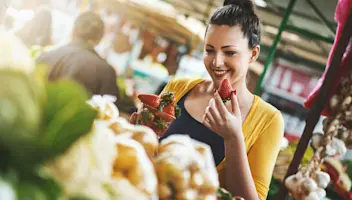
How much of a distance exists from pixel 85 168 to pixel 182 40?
29.0 feet

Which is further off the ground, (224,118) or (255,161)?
(224,118)

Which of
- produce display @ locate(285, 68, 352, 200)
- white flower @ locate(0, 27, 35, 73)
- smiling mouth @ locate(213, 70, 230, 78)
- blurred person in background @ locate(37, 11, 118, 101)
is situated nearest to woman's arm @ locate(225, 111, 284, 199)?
smiling mouth @ locate(213, 70, 230, 78)

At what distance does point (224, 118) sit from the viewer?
1076 mm

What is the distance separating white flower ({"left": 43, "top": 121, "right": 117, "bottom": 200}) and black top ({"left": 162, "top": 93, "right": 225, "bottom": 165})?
30.6 inches

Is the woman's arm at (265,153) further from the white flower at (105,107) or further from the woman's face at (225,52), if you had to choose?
the white flower at (105,107)

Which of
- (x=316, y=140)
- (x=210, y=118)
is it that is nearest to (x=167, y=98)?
(x=210, y=118)

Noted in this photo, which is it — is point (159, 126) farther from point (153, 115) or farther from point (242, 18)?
point (242, 18)

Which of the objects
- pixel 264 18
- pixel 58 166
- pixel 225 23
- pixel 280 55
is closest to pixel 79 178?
pixel 58 166

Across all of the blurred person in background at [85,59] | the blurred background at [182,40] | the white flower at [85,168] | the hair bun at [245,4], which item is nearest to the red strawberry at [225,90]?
the hair bun at [245,4]

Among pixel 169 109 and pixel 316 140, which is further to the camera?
pixel 169 109

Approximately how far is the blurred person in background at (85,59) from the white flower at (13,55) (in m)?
1.86

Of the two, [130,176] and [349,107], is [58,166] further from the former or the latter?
[349,107]

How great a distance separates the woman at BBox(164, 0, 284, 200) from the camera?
1142 mm

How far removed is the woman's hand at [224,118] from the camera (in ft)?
3.53
